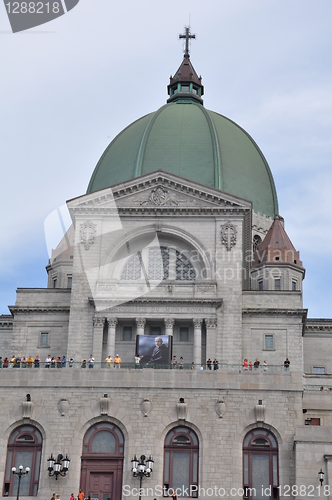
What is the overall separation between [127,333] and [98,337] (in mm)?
2866

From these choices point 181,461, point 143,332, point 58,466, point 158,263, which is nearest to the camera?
point 58,466

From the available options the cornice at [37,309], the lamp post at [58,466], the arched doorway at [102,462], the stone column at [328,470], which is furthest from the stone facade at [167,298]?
the lamp post at [58,466]

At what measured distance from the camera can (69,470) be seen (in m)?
59.0

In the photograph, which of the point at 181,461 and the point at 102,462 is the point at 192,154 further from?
the point at 102,462

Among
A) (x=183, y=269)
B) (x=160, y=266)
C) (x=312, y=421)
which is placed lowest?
(x=312, y=421)

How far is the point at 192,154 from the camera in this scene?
304 feet

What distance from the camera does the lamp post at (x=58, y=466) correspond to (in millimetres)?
58188

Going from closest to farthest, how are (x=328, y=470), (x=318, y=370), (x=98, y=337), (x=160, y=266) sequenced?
1. (x=328, y=470)
2. (x=98, y=337)
3. (x=160, y=266)
4. (x=318, y=370)

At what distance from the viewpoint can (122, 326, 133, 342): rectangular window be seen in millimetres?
80062

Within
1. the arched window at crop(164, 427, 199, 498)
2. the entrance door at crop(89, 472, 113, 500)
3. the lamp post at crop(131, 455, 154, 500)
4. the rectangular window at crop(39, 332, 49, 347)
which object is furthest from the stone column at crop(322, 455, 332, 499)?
the rectangular window at crop(39, 332, 49, 347)

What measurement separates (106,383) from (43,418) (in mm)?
4187

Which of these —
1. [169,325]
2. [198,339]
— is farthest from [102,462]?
[169,325]
